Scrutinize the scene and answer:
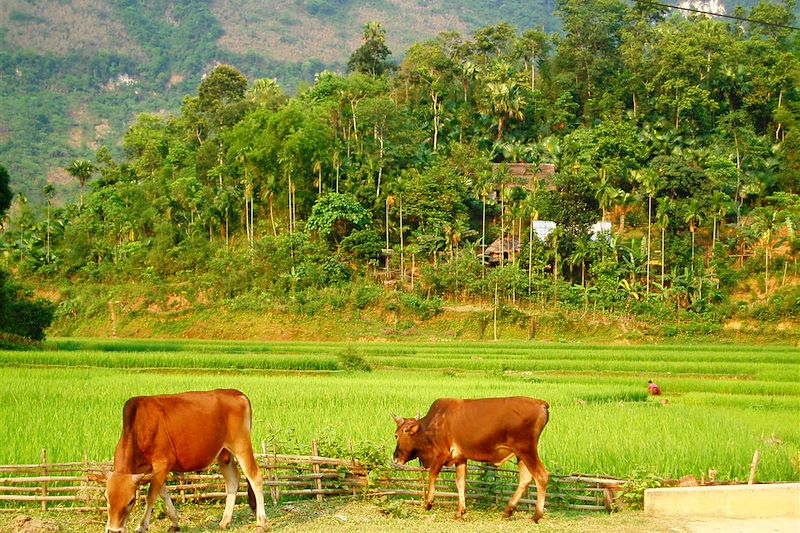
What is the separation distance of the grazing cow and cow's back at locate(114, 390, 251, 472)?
66.5 inches

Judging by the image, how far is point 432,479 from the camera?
9.38 m

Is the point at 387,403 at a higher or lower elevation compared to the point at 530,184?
lower

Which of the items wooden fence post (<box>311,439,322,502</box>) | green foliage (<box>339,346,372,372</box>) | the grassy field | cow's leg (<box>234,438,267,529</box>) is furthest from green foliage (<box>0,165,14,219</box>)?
cow's leg (<box>234,438,267,529</box>)

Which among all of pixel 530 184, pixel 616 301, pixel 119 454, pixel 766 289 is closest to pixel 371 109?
pixel 530 184

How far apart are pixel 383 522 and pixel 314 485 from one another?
130cm

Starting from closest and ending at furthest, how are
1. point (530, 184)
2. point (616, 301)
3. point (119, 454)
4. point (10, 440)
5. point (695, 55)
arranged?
point (119, 454), point (10, 440), point (616, 301), point (530, 184), point (695, 55)

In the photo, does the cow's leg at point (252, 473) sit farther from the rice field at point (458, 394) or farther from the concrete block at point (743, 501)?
the concrete block at point (743, 501)

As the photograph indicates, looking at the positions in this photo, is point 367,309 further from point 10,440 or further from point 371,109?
point 10,440

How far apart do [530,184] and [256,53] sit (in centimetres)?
9063

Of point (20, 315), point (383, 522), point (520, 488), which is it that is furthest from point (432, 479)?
point (20, 315)

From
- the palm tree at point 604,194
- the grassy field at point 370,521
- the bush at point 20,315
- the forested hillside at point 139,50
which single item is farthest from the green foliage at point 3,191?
the forested hillside at point 139,50

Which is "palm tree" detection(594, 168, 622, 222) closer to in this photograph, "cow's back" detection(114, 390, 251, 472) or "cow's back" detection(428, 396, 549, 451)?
"cow's back" detection(428, 396, 549, 451)

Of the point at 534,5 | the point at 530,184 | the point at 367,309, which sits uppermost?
the point at 534,5

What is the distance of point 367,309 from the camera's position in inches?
1704
